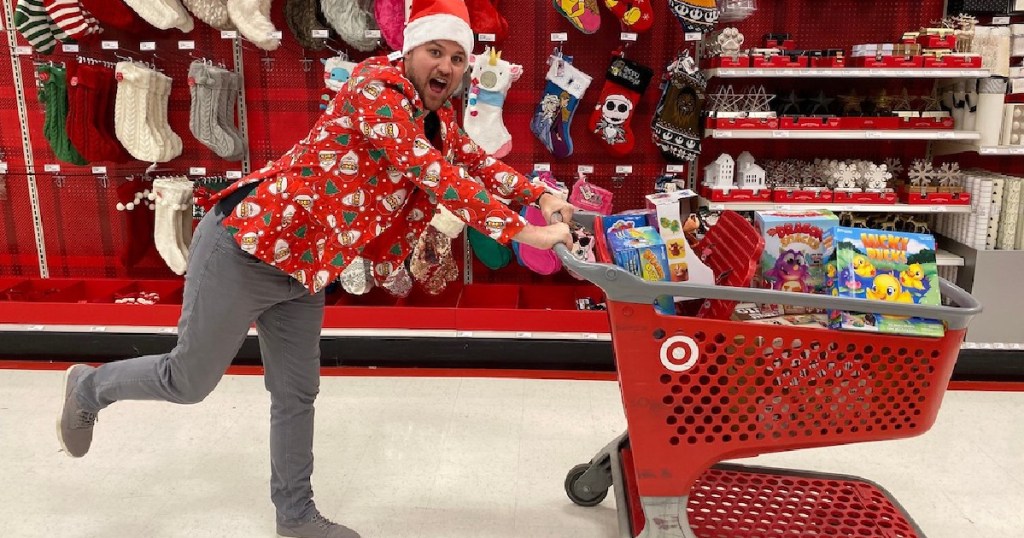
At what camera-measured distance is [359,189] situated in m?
2.01

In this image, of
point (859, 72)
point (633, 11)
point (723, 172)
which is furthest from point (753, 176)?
point (633, 11)

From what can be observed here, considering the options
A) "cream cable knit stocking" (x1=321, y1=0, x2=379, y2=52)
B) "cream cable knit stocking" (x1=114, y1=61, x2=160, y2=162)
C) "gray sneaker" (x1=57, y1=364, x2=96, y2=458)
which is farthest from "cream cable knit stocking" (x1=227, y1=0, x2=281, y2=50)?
"gray sneaker" (x1=57, y1=364, x2=96, y2=458)

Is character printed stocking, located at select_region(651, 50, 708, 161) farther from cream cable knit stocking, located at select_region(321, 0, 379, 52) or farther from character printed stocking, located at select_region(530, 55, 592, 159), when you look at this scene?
cream cable knit stocking, located at select_region(321, 0, 379, 52)

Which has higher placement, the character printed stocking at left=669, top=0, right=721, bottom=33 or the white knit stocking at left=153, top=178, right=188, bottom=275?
the character printed stocking at left=669, top=0, right=721, bottom=33

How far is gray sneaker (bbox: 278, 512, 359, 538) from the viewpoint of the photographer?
2318 millimetres

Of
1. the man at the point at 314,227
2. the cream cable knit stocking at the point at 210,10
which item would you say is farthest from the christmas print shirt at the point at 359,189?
the cream cable knit stocking at the point at 210,10

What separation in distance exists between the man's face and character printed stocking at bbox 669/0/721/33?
2.09 meters

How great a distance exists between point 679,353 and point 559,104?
→ 2.50 metres

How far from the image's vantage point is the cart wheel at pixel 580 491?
8.36ft

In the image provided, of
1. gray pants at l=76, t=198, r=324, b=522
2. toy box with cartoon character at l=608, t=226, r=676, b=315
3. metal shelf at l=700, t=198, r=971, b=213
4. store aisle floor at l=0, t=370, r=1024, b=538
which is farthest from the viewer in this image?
metal shelf at l=700, t=198, r=971, b=213

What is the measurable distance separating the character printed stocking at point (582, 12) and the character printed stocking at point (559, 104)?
0.62 ft

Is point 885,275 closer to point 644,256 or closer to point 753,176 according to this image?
point 644,256

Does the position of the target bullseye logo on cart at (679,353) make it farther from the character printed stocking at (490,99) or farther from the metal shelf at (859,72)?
the character printed stocking at (490,99)

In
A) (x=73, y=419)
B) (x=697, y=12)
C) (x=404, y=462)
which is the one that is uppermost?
(x=697, y=12)
